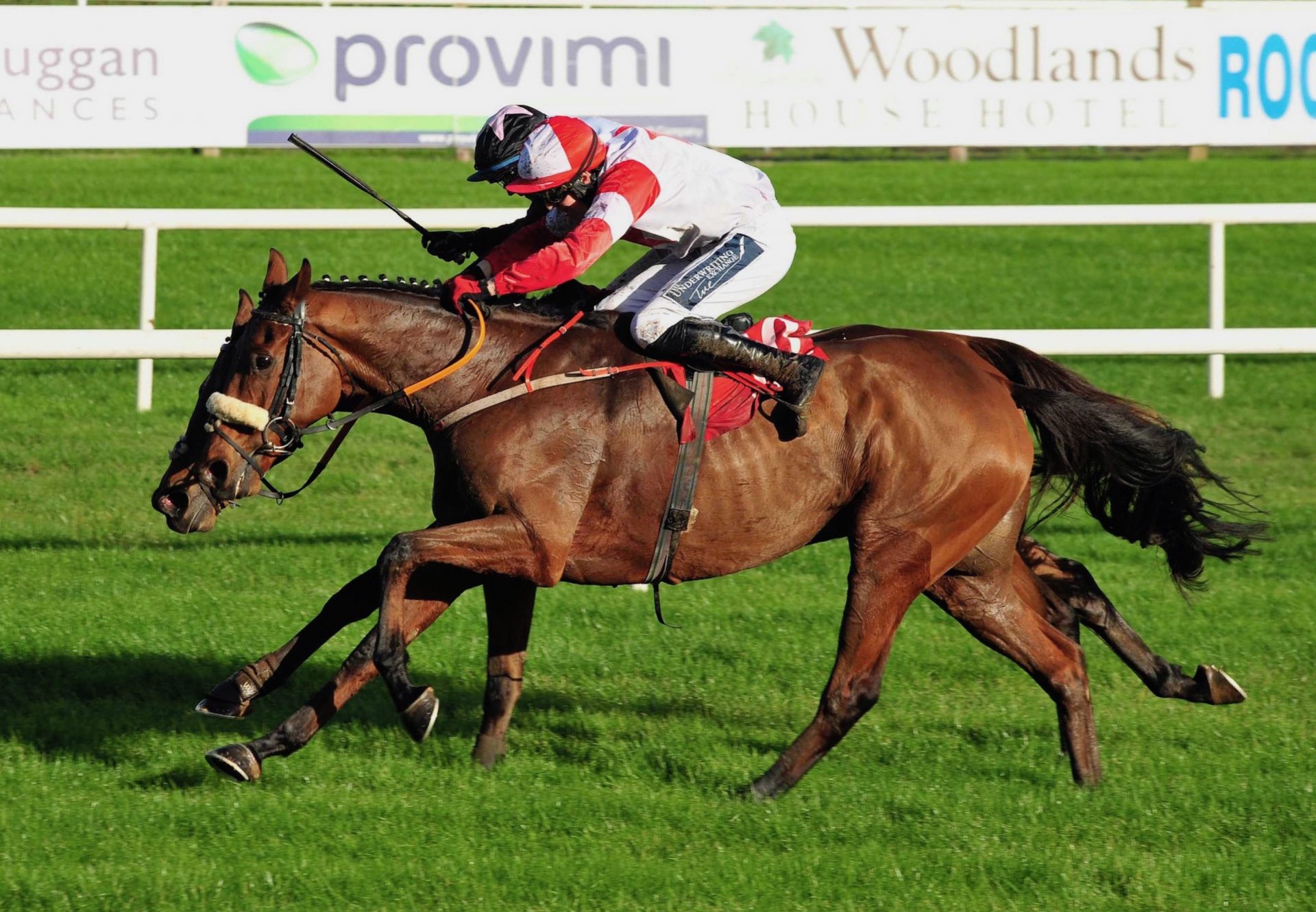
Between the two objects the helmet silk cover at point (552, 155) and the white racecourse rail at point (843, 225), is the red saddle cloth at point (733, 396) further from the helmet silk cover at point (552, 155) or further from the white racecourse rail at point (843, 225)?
the white racecourse rail at point (843, 225)

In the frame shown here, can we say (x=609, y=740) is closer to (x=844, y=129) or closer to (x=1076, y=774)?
(x=1076, y=774)

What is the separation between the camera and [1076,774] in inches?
190

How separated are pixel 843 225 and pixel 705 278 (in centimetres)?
300

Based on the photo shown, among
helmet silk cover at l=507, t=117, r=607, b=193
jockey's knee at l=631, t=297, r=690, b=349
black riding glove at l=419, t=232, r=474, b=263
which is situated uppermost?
helmet silk cover at l=507, t=117, r=607, b=193

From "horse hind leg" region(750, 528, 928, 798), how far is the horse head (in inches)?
61.5

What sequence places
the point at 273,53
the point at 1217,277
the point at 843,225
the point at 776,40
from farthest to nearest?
the point at 776,40, the point at 273,53, the point at 1217,277, the point at 843,225

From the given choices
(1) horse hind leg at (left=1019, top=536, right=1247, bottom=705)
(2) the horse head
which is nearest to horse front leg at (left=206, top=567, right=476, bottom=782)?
(2) the horse head

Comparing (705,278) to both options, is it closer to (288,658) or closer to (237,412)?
(237,412)

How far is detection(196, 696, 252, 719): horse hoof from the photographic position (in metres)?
4.66

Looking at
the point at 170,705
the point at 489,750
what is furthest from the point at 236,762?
the point at 170,705

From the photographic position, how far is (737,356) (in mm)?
4523

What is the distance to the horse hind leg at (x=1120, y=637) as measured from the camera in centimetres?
527

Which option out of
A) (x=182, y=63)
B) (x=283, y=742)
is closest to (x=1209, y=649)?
(x=283, y=742)

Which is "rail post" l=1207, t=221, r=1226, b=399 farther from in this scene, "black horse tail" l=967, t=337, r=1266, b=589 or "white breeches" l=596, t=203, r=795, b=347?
"white breeches" l=596, t=203, r=795, b=347
